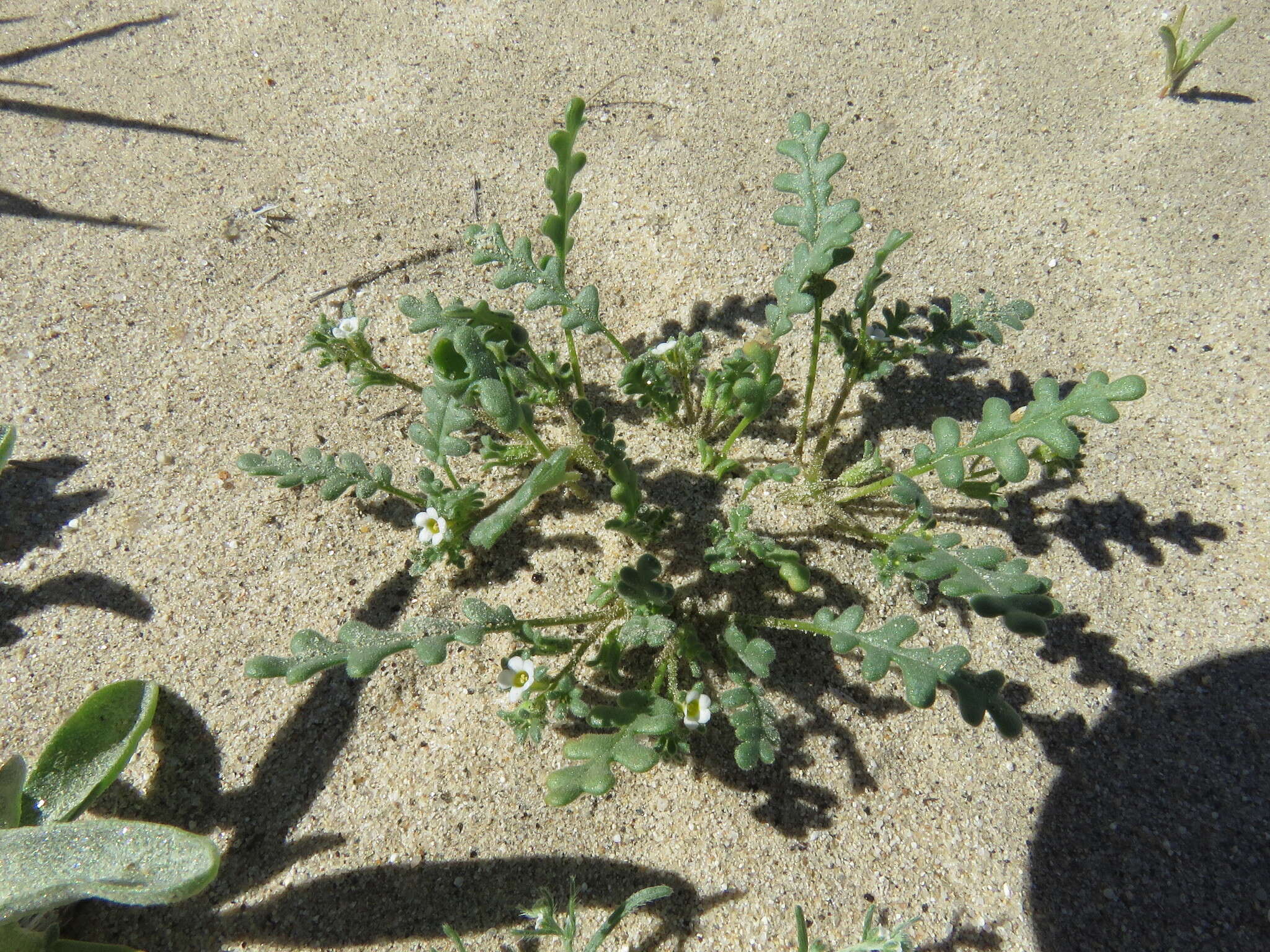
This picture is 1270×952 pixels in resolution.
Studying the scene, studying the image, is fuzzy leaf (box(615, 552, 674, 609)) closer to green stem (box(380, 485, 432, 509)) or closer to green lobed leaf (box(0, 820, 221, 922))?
green stem (box(380, 485, 432, 509))

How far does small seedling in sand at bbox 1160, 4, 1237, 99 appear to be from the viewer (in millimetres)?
3309

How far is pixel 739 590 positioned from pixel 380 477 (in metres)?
1.30

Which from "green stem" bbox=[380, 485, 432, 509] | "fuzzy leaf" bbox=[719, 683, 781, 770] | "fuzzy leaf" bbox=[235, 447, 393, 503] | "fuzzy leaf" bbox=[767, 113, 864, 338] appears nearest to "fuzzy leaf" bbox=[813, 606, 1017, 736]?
"fuzzy leaf" bbox=[719, 683, 781, 770]

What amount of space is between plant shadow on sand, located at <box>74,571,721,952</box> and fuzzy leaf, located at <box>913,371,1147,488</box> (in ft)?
4.81

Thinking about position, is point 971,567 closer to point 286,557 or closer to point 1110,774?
point 1110,774

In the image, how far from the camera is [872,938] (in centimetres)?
201

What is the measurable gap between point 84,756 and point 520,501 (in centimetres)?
151

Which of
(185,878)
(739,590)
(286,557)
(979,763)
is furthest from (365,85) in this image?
(979,763)

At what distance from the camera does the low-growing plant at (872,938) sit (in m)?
1.93

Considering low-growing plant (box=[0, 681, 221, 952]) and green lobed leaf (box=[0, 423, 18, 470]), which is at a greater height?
green lobed leaf (box=[0, 423, 18, 470])

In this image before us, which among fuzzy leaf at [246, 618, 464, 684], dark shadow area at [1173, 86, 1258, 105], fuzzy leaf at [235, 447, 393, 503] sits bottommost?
fuzzy leaf at [246, 618, 464, 684]

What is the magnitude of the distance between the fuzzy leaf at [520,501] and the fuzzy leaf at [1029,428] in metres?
1.09

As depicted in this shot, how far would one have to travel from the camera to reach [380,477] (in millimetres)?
2502

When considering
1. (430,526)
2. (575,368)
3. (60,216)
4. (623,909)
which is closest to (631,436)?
(575,368)
